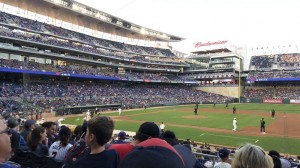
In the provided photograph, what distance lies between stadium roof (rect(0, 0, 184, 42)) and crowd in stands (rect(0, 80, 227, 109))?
1818cm

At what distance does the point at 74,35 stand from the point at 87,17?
7751 mm

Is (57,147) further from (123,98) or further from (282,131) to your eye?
(123,98)

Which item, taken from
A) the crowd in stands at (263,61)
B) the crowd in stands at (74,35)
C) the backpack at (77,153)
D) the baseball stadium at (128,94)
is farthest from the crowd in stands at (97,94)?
the backpack at (77,153)

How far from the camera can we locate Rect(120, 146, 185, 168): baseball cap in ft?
7.72

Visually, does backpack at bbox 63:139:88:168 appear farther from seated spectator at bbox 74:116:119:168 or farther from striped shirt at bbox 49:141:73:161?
striped shirt at bbox 49:141:73:161

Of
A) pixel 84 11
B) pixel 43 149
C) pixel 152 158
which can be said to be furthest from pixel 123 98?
pixel 152 158

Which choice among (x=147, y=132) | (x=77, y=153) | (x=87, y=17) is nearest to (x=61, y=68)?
(x=87, y=17)

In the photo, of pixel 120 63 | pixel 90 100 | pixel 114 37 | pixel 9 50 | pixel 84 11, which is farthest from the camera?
pixel 114 37

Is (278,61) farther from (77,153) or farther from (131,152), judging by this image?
(131,152)

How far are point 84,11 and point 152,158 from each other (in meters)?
71.7

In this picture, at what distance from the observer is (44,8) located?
63.0 meters

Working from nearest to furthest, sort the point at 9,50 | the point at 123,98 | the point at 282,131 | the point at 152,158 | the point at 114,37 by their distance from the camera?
1. the point at 152,158
2. the point at 282,131
3. the point at 9,50
4. the point at 123,98
5. the point at 114,37

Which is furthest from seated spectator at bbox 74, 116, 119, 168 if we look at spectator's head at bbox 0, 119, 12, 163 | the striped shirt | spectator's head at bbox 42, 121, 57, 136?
spectator's head at bbox 42, 121, 57, 136

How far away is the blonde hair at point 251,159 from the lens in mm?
2549
